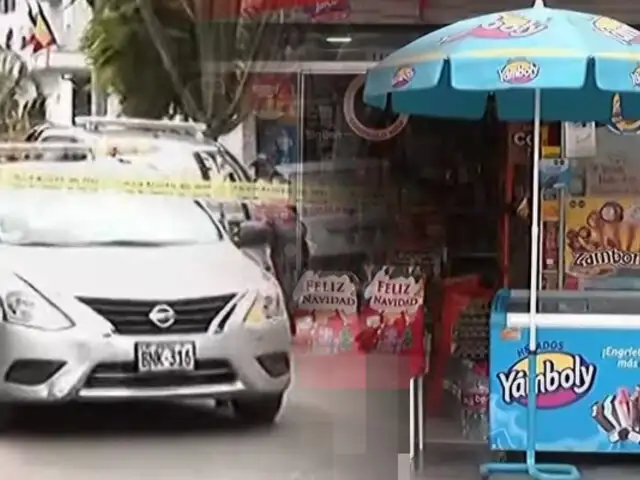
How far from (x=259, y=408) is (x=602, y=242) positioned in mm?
2532

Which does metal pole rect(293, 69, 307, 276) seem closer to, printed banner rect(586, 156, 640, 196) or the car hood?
the car hood

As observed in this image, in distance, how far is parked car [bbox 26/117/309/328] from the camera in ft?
17.2

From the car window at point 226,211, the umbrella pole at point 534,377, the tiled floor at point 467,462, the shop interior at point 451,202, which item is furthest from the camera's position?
the shop interior at point 451,202

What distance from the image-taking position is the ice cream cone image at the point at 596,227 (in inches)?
277

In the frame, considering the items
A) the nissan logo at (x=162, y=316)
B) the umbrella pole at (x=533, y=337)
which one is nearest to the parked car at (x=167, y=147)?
the nissan logo at (x=162, y=316)

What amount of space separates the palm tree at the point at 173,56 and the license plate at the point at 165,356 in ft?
3.20

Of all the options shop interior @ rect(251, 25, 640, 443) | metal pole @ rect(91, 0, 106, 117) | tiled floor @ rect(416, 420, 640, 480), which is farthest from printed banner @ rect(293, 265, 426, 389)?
metal pole @ rect(91, 0, 106, 117)

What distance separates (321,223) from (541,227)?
1.31m

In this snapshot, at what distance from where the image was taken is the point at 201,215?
17.7ft

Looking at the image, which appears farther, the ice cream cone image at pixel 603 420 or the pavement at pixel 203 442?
the ice cream cone image at pixel 603 420

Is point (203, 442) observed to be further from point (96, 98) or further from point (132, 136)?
point (96, 98)

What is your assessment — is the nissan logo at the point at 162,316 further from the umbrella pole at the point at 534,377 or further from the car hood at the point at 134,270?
the umbrella pole at the point at 534,377

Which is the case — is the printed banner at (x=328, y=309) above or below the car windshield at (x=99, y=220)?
below

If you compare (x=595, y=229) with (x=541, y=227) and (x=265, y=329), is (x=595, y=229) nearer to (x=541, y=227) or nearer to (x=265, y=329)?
(x=541, y=227)
